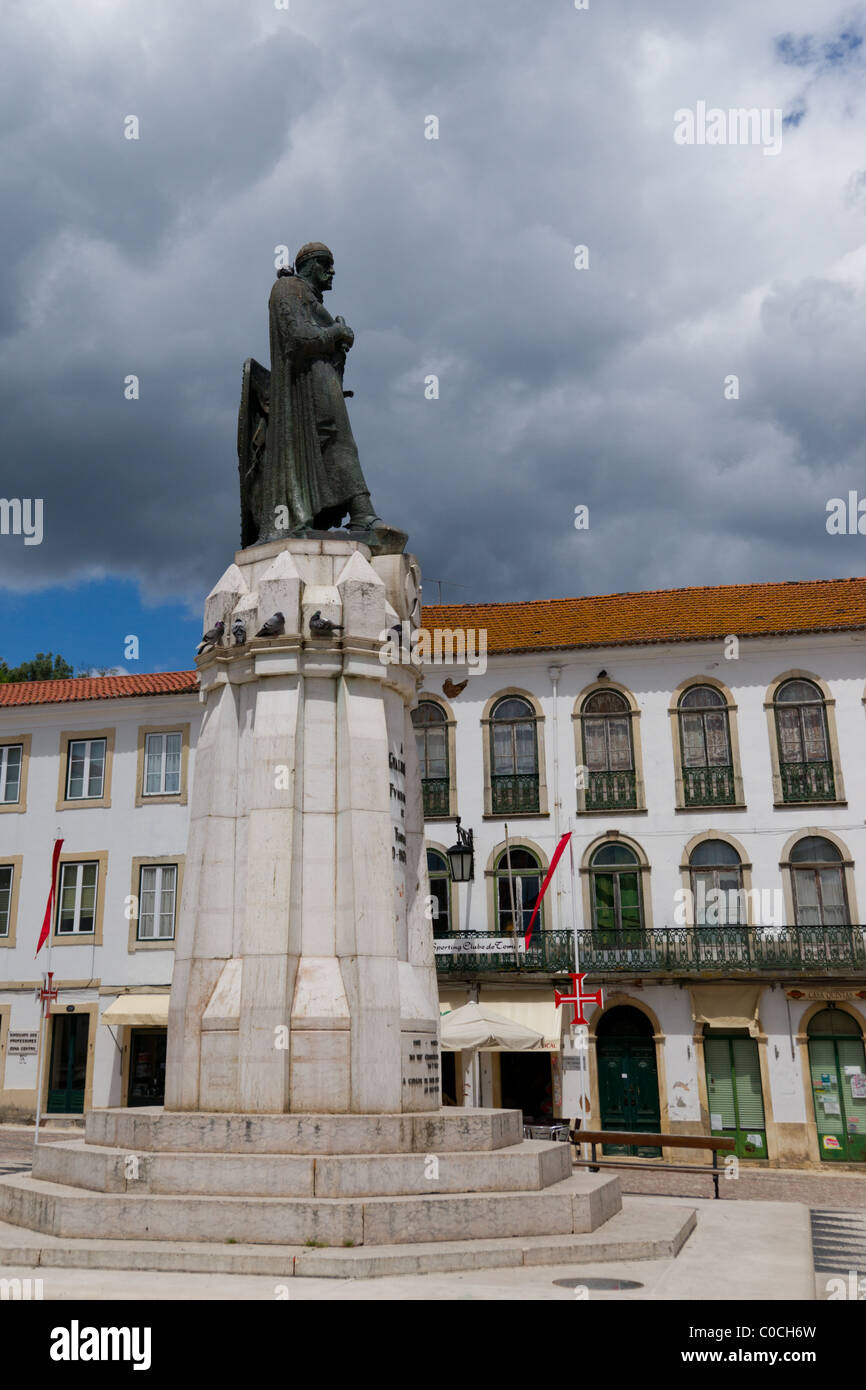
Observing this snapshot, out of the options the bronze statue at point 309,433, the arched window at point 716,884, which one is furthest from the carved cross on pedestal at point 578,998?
the bronze statue at point 309,433

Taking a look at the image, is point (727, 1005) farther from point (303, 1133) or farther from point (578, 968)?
point (303, 1133)

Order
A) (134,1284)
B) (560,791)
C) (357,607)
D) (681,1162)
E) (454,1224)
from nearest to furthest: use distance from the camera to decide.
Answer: (134,1284), (454,1224), (357,607), (681,1162), (560,791)

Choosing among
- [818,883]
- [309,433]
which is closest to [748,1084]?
[818,883]

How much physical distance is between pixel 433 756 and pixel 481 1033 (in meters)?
8.34

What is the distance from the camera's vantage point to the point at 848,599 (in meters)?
25.7

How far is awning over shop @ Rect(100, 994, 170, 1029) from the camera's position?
948 inches

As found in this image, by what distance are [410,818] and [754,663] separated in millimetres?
15881

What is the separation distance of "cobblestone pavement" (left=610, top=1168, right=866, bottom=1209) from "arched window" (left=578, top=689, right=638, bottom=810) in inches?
306

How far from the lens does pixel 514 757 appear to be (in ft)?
84.2

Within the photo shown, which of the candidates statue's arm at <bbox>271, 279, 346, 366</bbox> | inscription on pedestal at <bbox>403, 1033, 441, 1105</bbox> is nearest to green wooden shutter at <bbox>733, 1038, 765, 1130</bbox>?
inscription on pedestal at <bbox>403, 1033, 441, 1105</bbox>

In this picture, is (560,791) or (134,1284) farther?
(560,791)

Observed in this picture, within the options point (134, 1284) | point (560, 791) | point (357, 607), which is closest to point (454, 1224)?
point (134, 1284)
